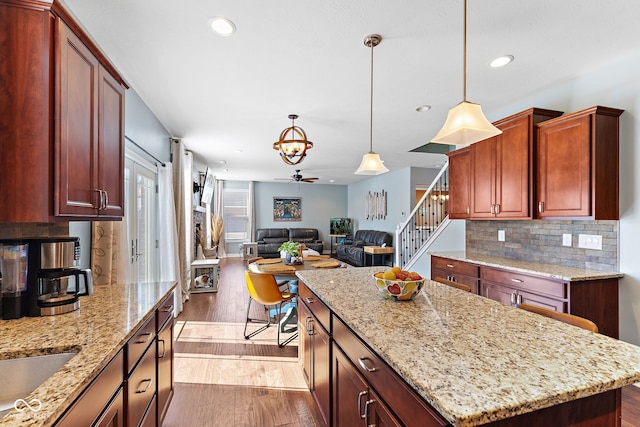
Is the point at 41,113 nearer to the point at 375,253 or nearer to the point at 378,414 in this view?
the point at 378,414

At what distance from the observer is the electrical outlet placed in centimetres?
263

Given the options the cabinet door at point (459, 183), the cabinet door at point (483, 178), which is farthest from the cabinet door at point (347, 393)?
the cabinet door at point (459, 183)

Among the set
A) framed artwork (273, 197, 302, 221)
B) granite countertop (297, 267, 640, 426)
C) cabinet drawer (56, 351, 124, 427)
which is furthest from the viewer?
framed artwork (273, 197, 302, 221)

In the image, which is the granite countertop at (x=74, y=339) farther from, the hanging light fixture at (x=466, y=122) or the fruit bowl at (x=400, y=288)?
the hanging light fixture at (x=466, y=122)

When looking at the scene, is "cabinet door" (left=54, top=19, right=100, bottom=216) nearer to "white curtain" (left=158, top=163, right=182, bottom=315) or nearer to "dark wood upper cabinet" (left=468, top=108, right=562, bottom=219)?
"white curtain" (left=158, top=163, right=182, bottom=315)

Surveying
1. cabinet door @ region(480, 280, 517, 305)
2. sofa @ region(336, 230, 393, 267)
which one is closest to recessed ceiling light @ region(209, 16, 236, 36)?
cabinet door @ region(480, 280, 517, 305)

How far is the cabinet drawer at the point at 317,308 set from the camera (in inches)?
68.2

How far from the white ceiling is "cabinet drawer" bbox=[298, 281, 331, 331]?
5.98 feet

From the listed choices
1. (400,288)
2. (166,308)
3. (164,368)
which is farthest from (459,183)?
(164,368)

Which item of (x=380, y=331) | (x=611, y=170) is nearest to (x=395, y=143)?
(x=611, y=170)

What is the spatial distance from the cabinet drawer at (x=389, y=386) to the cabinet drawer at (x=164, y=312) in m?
1.09

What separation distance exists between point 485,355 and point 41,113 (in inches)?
74.2

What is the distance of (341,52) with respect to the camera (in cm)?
236

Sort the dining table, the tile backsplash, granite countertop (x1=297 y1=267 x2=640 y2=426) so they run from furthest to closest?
the dining table < the tile backsplash < granite countertop (x1=297 y1=267 x2=640 y2=426)
